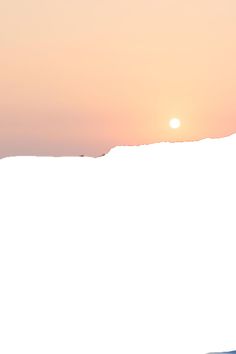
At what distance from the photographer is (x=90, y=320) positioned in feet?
2.82

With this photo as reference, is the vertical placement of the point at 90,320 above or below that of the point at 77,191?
below

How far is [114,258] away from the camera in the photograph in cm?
88

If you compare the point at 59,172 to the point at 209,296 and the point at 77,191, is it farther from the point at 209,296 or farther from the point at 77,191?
the point at 209,296

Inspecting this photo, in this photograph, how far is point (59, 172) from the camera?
0.92 m

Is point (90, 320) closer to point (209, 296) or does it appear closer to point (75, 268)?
point (75, 268)

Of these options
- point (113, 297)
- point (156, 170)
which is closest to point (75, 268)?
point (113, 297)

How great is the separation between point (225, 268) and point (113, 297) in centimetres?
18

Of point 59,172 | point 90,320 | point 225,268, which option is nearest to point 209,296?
point 225,268

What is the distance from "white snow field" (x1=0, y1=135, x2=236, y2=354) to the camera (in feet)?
2.80

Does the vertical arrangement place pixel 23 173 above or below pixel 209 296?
above

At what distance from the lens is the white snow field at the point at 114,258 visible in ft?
2.80

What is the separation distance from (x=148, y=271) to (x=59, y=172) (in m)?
0.19

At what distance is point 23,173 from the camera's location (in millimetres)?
911

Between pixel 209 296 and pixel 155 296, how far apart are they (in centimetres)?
8
